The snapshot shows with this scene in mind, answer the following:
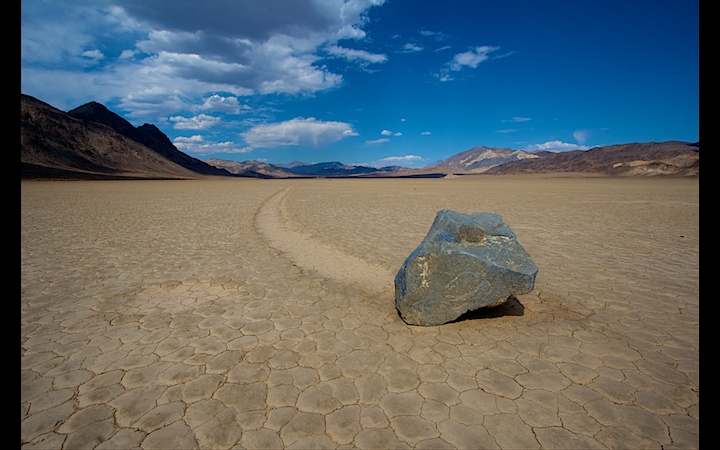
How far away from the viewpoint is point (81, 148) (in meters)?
77.1

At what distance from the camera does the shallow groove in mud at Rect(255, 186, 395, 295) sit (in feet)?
18.2

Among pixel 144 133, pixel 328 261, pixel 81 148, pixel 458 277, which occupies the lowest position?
pixel 328 261

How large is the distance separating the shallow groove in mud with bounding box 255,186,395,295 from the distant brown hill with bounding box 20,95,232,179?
61.7m

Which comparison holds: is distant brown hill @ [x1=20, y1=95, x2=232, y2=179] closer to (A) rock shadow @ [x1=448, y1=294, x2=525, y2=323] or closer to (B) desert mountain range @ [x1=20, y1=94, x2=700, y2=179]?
(B) desert mountain range @ [x1=20, y1=94, x2=700, y2=179]

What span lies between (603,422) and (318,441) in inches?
82.2

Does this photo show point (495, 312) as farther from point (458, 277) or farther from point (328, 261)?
point (328, 261)

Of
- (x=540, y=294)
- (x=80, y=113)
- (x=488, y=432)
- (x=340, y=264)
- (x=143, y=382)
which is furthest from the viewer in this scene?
(x=80, y=113)

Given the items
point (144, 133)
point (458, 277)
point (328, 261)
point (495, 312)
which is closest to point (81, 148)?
point (144, 133)

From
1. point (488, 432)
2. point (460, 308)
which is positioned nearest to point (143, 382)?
point (488, 432)

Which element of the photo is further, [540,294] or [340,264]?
[340,264]

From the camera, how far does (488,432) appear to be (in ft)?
7.56

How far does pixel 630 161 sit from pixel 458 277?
110 metres

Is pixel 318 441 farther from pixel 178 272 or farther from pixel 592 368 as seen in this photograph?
pixel 178 272

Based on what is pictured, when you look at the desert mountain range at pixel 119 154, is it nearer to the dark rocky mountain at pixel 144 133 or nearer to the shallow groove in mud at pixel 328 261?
the dark rocky mountain at pixel 144 133
